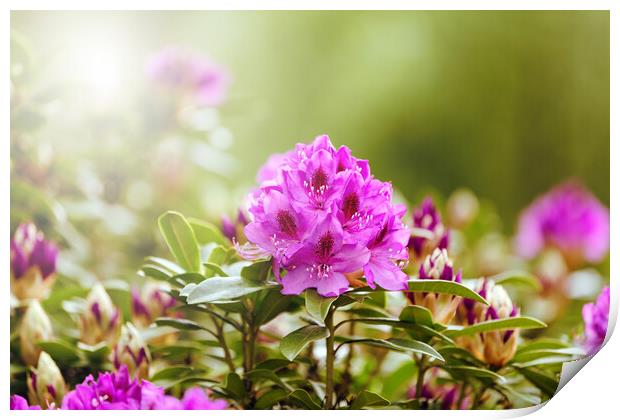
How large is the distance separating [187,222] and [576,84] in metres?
1.02

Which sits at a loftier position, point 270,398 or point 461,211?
point 461,211

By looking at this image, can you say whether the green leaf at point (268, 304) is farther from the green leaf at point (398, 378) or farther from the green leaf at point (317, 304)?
the green leaf at point (398, 378)

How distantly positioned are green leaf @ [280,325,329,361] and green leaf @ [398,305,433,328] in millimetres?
113

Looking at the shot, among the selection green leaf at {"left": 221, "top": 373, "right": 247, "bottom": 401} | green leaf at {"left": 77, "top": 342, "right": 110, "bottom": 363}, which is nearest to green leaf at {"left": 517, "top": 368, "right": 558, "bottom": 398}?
green leaf at {"left": 221, "top": 373, "right": 247, "bottom": 401}

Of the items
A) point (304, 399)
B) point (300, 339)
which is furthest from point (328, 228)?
point (304, 399)

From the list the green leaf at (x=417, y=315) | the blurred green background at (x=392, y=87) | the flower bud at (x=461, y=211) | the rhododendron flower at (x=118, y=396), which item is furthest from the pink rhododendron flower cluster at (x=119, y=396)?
the flower bud at (x=461, y=211)

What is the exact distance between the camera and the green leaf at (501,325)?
105 centimetres

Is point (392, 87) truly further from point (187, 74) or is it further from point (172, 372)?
point (172, 372)

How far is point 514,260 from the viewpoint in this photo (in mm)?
1933

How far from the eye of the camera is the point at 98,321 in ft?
4.10

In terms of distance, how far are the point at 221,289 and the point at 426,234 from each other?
13.9 inches

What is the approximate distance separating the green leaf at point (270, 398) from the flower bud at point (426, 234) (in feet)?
0.93

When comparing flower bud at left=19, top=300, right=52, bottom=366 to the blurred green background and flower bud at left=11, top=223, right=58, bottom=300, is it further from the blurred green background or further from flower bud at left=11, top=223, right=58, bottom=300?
the blurred green background

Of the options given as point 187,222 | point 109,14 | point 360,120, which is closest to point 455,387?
point 187,222
